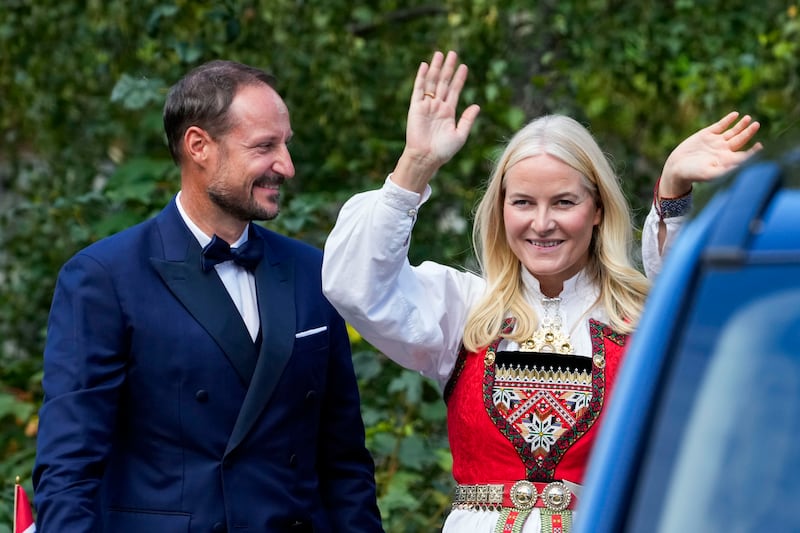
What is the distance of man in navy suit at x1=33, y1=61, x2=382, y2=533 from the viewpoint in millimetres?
3057

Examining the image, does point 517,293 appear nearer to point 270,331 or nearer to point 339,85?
point 270,331

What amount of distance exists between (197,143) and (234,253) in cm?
31

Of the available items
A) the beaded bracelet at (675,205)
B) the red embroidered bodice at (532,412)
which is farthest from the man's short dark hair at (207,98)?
the beaded bracelet at (675,205)

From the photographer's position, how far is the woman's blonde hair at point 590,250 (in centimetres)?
306

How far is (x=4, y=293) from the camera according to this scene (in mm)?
6891

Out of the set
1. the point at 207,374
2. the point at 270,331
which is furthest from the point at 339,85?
the point at 207,374

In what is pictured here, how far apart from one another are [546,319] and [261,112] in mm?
871

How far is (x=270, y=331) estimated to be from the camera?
321 cm

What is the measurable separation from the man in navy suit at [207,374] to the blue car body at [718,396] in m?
1.71

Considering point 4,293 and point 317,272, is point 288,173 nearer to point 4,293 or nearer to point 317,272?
point 317,272

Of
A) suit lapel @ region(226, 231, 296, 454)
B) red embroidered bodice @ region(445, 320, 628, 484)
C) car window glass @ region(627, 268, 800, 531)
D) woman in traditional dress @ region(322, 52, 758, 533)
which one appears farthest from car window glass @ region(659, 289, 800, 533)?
suit lapel @ region(226, 231, 296, 454)

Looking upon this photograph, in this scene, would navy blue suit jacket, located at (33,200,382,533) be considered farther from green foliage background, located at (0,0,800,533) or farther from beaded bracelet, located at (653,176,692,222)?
green foliage background, located at (0,0,800,533)

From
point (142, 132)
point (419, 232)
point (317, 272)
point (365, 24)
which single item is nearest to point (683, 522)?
point (317, 272)

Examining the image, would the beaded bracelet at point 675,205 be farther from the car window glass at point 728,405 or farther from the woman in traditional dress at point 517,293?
the car window glass at point 728,405
